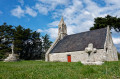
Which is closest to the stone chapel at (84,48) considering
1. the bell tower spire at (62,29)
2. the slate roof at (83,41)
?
the slate roof at (83,41)

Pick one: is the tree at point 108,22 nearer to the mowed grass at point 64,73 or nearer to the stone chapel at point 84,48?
the stone chapel at point 84,48

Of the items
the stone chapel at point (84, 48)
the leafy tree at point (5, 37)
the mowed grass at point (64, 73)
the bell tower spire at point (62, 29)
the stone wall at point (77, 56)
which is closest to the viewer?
the mowed grass at point (64, 73)

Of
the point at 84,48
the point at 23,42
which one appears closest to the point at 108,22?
the point at 84,48

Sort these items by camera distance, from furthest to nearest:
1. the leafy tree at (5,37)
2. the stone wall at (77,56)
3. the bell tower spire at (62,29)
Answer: the leafy tree at (5,37) < the bell tower spire at (62,29) < the stone wall at (77,56)

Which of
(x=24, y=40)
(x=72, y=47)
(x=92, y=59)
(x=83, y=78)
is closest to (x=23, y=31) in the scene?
(x=24, y=40)

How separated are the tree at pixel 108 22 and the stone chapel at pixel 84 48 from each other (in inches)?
505

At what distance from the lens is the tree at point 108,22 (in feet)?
105

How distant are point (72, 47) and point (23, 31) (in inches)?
824

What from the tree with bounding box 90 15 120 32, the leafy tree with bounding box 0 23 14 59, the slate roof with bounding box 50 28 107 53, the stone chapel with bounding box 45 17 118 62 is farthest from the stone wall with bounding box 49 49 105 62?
the tree with bounding box 90 15 120 32

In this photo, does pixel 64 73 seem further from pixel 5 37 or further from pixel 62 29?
pixel 5 37

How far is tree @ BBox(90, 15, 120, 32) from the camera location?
3200cm

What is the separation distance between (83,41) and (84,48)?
2.43 meters

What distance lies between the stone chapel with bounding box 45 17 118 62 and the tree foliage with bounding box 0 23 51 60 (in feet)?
46.6

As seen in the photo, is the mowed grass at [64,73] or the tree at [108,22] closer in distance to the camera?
the mowed grass at [64,73]
